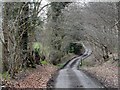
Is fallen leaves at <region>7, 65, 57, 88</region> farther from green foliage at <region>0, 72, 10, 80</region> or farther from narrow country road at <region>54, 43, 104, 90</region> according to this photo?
narrow country road at <region>54, 43, 104, 90</region>

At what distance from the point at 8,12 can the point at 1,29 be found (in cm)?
161

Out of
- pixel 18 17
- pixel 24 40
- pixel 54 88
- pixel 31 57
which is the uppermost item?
pixel 18 17

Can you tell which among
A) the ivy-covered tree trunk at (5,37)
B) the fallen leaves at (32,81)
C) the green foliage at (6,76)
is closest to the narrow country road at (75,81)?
the fallen leaves at (32,81)

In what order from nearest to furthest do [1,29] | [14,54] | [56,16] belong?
1. [1,29]
2. [14,54]
3. [56,16]

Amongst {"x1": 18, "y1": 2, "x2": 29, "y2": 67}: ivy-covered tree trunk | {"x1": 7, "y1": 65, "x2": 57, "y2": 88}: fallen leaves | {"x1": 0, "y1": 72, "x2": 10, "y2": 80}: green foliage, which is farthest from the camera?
{"x1": 18, "y1": 2, "x2": 29, "y2": 67}: ivy-covered tree trunk

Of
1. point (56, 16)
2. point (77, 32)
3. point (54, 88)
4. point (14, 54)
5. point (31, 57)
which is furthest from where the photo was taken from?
point (77, 32)

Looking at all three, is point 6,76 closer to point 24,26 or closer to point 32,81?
point 32,81

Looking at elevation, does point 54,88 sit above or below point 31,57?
below

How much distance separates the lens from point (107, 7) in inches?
791

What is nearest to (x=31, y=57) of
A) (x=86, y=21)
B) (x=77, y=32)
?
(x=86, y=21)

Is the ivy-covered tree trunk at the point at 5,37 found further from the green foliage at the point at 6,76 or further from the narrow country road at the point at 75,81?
the narrow country road at the point at 75,81

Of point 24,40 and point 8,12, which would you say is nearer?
point 8,12

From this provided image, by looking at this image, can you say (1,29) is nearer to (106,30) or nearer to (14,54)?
(14,54)

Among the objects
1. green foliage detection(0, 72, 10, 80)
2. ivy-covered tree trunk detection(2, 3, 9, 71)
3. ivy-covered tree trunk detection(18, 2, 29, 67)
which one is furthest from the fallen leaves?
ivy-covered tree trunk detection(18, 2, 29, 67)
